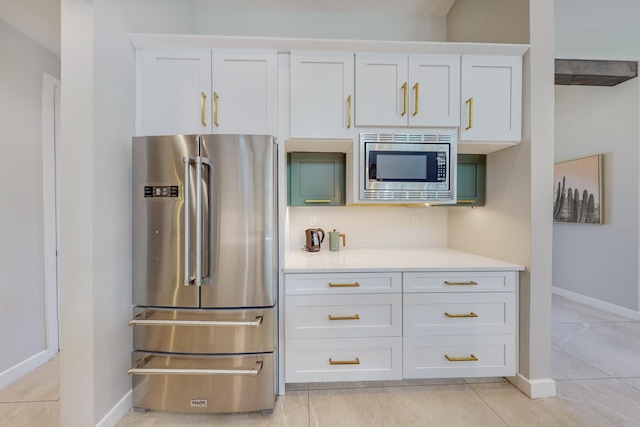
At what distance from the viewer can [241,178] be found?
1745 millimetres

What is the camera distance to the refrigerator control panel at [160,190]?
1737mm

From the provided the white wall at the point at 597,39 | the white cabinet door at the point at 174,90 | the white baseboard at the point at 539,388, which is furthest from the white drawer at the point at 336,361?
the white wall at the point at 597,39

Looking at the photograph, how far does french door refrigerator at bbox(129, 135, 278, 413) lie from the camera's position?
5.69ft

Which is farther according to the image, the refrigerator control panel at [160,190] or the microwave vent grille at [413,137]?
the microwave vent grille at [413,137]

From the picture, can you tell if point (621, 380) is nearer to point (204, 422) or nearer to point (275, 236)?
point (275, 236)

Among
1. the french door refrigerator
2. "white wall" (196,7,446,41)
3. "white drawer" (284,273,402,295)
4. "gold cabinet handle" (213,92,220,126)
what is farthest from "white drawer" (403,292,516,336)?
"white wall" (196,7,446,41)

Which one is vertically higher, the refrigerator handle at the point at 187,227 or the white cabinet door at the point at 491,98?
the white cabinet door at the point at 491,98

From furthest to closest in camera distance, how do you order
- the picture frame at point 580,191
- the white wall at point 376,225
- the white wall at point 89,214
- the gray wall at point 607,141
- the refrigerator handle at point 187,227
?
the picture frame at point 580,191
the gray wall at point 607,141
the white wall at point 376,225
the refrigerator handle at point 187,227
the white wall at point 89,214

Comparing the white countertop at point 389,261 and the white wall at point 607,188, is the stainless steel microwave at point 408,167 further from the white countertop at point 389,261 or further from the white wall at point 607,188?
the white wall at point 607,188

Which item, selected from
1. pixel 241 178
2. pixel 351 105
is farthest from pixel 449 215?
pixel 241 178

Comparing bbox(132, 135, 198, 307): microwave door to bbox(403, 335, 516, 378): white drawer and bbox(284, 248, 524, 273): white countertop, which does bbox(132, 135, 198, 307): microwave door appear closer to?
bbox(284, 248, 524, 273): white countertop

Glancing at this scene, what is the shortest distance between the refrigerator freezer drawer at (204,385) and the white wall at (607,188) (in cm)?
424

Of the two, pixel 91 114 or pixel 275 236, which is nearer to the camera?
pixel 91 114

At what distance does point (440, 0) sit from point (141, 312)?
11.5 ft
